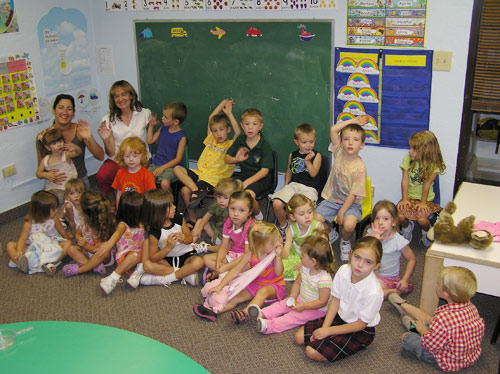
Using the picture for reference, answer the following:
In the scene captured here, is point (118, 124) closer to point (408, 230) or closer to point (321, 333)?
point (408, 230)

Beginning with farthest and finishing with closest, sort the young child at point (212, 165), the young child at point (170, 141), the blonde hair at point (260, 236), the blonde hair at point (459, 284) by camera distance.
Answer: the young child at point (170, 141)
the young child at point (212, 165)
the blonde hair at point (260, 236)
the blonde hair at point (459, 284)

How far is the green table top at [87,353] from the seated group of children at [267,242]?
1.21m

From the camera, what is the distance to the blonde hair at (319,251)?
3.28 metres

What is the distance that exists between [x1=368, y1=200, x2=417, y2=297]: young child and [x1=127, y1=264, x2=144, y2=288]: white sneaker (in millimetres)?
1700

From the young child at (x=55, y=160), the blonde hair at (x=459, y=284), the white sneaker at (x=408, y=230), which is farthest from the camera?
the young child at (x=55, y=160)

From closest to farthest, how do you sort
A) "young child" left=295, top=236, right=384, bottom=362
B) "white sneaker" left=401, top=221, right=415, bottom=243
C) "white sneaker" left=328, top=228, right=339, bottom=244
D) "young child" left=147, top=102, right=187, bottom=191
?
"young child" left=295, top=236, right=384, bottom=362 → "white sneaker" left=401, top=221, right=415, bottom=243 → "white sneaker" left=328, top=228, right=339, bottom=244 → "young child" left=147, top=102, right=187, bottom=191

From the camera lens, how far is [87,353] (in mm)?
2291

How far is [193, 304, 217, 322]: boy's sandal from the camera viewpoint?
142 inches

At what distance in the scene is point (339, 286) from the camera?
3180 mm

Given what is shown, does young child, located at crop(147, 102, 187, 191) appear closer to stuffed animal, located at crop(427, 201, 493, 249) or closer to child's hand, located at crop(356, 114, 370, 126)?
child's hand, located at crop(356, 114, 370, 126)

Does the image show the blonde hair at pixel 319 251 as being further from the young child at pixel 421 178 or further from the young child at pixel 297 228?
the young child at pixel 421 178

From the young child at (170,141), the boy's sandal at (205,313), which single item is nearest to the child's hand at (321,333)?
the boy's sandal at (205,313)

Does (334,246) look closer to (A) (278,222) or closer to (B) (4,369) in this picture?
(A) (278,222)

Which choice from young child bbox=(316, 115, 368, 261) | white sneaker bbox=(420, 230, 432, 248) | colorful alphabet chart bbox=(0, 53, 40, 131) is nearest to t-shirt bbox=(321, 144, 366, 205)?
young child bbox=(316, 115, 368, 261)
